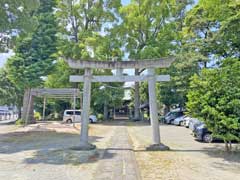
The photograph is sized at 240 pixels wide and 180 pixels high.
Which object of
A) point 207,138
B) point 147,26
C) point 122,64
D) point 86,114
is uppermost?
point 147,26

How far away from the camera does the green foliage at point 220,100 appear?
9.47m

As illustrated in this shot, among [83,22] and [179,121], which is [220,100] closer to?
[179,121]

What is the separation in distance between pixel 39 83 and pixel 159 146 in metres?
14.3

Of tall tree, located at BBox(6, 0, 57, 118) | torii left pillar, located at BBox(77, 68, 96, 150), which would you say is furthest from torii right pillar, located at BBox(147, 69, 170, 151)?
tall tree, located at BBox(6, 0, 57, 118)

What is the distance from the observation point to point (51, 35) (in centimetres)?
2281

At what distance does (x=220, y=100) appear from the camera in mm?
9727

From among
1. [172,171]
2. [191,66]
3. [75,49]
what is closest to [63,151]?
[172,171]

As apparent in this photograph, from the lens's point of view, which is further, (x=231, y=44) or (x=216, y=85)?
(x=231, y=44)

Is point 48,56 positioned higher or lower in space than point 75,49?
lower

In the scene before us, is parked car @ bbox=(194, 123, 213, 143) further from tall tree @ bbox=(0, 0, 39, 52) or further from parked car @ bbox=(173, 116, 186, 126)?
parked car @ bbox=(173, 116, 186, 126)

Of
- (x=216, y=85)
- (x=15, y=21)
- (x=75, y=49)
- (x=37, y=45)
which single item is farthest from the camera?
(x=75, y=49)

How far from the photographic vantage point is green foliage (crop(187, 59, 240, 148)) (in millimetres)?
9469

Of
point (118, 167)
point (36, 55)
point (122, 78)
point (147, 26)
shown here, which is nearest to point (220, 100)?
point (122, 78)

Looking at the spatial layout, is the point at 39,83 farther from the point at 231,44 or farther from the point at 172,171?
the point at 172,171
